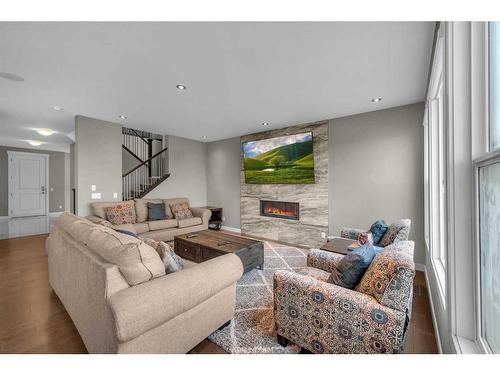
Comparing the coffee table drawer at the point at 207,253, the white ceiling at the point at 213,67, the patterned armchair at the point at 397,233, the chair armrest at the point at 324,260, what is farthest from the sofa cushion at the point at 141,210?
the patterned armchair at the point at 397,233

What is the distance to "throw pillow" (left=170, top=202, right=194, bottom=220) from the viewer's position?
4.81 meters

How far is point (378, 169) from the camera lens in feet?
11.6

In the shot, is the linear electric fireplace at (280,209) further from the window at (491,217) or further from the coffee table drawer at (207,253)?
the window at (491,217)

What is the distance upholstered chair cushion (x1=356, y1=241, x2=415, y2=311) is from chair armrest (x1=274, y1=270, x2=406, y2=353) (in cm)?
4

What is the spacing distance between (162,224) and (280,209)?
8.68 ft

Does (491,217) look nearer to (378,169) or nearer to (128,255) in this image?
(128,255)

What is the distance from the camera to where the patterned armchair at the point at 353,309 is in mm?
1185

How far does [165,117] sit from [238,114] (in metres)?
1.43

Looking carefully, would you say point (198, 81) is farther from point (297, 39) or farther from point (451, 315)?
point (451, 315)

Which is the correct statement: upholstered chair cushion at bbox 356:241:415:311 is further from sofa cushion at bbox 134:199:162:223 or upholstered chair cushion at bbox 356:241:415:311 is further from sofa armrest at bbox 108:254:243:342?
sofa cushion at bbox 134:199:162:223

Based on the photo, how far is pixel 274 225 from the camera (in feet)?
16.2

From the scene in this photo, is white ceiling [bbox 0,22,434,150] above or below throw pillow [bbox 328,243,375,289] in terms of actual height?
above

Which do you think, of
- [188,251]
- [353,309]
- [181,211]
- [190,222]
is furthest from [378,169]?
[181,211]

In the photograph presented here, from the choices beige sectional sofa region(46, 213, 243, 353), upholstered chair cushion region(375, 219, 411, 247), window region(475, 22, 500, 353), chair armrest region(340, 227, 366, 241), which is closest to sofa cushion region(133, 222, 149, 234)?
beige sectional sofa region(46, 213, 243, 353)
